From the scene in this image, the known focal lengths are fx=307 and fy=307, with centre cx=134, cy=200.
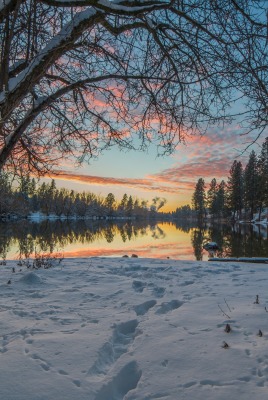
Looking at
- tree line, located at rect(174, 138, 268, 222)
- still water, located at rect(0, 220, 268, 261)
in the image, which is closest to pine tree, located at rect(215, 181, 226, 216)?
tree line, located at rect(174, 138, 268, 222)

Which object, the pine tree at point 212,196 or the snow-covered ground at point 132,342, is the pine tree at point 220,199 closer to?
the pine tree at point 212,196

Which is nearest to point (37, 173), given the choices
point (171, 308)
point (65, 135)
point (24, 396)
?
point (65, 135)

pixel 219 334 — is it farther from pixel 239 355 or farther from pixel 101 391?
pixel 101 391

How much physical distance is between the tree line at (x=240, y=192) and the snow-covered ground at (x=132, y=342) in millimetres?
33838

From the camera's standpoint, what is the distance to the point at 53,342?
294 centimetres

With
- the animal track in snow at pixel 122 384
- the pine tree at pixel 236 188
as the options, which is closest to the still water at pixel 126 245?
the animal track in snow at pixel 122 384

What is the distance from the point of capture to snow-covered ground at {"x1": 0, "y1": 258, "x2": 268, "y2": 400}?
2.19 meters

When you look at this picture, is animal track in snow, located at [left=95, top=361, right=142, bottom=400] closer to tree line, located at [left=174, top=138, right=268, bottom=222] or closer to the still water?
the still water

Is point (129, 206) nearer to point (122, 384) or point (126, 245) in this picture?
point (126, 245)

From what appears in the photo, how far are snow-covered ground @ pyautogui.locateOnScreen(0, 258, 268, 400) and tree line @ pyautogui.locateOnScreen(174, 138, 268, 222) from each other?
33.8 metres

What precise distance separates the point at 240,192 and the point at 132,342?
62835 mm

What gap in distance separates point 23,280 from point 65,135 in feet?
11.0

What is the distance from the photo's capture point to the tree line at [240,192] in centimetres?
4886

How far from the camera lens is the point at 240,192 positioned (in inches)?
2441
